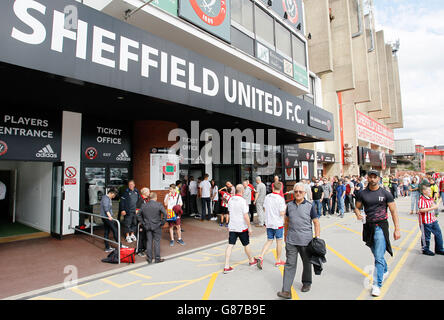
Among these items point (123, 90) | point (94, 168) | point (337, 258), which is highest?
point (123, 90)

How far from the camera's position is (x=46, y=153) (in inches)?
310

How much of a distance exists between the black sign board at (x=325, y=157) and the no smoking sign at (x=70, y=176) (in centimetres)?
1791

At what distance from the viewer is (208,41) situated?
945 cm

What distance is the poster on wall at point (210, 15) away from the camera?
8672mm

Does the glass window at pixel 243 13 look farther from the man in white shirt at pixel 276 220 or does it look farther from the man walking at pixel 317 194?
the man in white shirt at pixel 276 220

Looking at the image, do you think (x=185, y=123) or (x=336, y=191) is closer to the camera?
(x=185, y=123)

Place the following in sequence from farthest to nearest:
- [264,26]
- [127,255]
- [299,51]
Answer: [299,51] < [264,26] < [127,255]

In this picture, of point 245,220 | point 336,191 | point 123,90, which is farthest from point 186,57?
point 336,191

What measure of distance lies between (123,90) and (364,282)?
592cm

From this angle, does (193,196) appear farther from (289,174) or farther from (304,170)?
(304,170)

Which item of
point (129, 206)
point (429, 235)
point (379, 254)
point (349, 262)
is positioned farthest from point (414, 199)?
point (129, 206)

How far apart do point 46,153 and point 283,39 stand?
38.8ft
